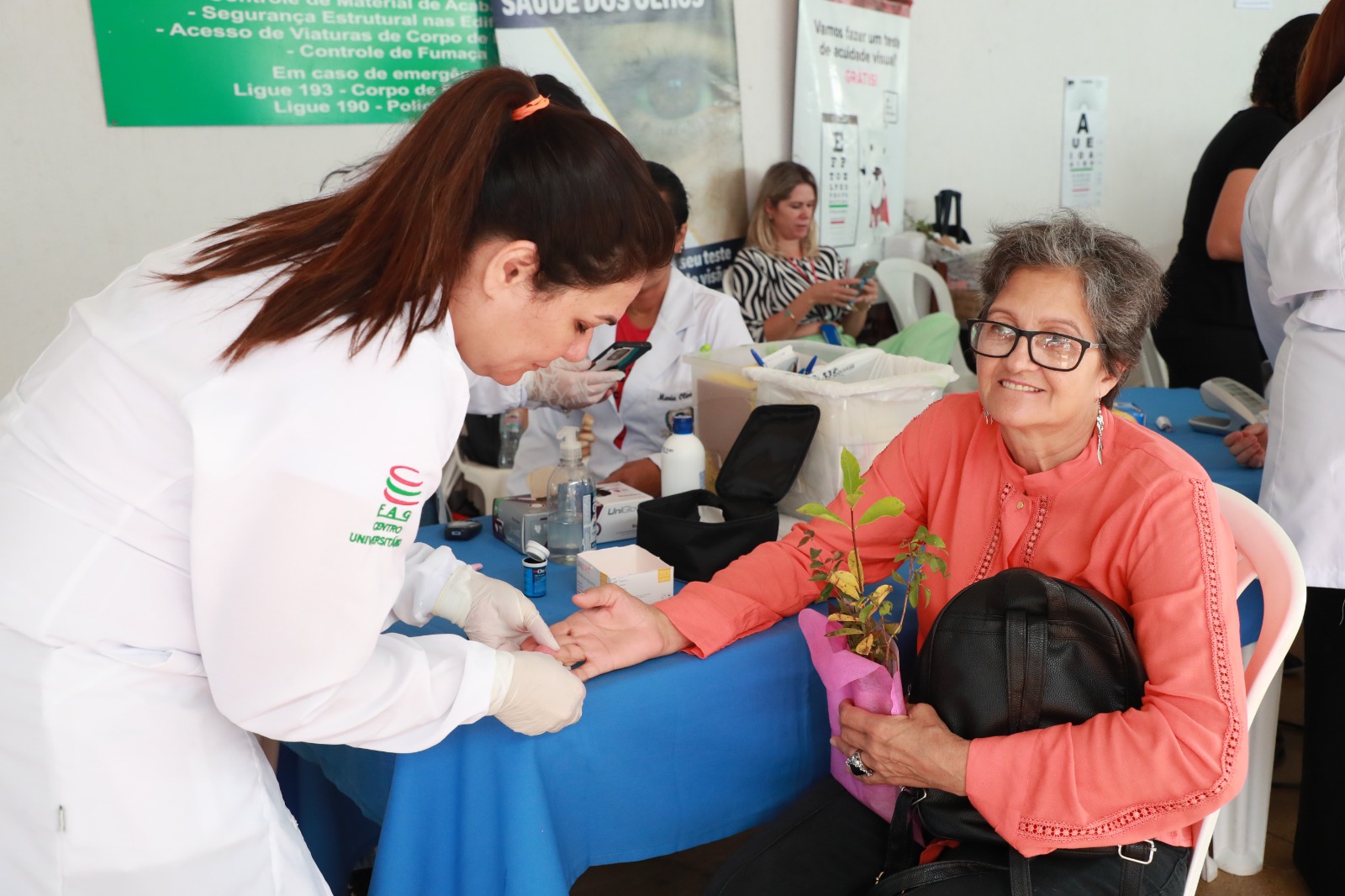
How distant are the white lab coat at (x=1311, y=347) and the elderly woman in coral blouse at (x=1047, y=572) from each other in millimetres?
573

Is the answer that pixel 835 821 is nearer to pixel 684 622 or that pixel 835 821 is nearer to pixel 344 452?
pixel 684 622

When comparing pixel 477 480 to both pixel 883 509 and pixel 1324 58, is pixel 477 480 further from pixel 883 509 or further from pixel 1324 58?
pixel 1324 58

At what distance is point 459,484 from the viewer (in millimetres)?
3496

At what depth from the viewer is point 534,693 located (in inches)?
48.1

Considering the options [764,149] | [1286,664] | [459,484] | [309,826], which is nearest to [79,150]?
[459,484]

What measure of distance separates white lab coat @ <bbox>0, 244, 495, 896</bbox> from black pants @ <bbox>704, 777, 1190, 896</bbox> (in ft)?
2.06

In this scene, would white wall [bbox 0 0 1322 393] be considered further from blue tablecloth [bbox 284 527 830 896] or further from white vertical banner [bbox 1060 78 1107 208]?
blue tablecloth [bbox 284 527 830 896]

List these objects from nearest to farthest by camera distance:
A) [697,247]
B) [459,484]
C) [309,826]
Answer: [309,826] < [459,484] < [697,247]

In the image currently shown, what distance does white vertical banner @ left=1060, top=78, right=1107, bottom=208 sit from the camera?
19.5ft

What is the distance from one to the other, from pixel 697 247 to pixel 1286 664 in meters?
2.73

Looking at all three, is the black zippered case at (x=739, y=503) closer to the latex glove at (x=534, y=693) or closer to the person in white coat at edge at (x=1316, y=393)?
the latex glove at (x=534, y=693)

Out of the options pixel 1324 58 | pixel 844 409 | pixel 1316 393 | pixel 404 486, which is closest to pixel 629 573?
pixel 844 409

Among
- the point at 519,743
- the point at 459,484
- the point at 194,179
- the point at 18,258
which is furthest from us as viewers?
the point at 459,484

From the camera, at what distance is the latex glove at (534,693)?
1194 mm
